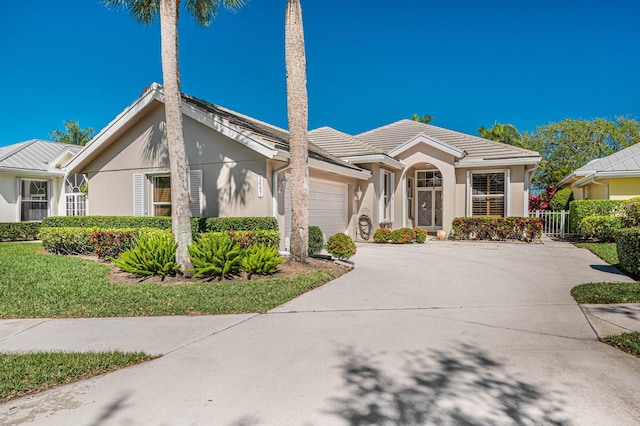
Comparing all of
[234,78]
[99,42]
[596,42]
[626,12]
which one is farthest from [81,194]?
[596,42]

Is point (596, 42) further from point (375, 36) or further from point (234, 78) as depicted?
point (234, 78)

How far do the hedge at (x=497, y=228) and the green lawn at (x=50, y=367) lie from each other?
15956 millimetres

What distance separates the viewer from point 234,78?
25.3 m

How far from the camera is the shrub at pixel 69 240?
11.7 metres

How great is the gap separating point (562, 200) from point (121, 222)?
24.8 metres

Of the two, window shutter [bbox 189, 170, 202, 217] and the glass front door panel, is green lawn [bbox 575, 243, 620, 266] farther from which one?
window shutter [bbox 189, 170, 202, 217]

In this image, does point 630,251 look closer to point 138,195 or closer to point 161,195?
point 161,195

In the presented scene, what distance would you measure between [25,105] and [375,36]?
3048cm

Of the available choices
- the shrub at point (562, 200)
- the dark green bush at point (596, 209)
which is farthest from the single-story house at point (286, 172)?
the shrub at point (562, 200)

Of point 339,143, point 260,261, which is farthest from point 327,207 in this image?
point 260,261

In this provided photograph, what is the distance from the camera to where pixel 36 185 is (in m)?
18.9

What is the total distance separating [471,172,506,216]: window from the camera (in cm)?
1848

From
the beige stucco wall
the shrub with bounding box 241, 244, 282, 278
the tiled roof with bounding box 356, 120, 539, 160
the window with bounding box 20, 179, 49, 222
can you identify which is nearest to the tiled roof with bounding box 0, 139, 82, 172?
the window with bounding box 20, 179, 49, 222

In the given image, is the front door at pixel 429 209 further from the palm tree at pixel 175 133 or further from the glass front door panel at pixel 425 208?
the palm tree at pixel 175 133
